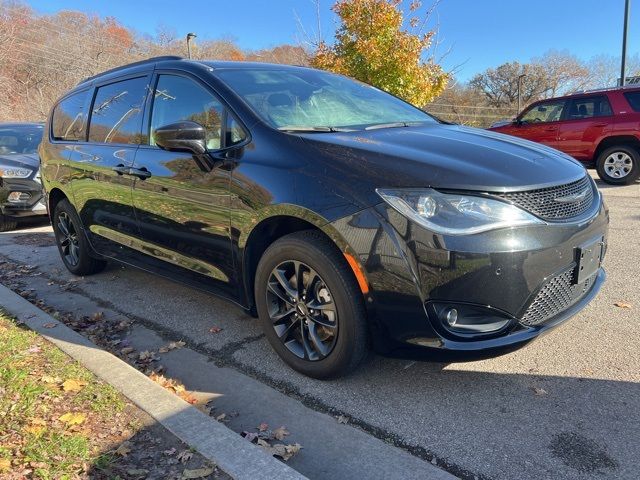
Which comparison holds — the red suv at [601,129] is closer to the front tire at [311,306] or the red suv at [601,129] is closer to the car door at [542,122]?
the car door at [542,122]

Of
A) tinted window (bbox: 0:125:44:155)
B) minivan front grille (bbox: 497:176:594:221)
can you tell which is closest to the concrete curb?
minivan front grille (bbox: 497:176:594:221)

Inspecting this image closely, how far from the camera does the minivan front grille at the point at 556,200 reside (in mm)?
2373

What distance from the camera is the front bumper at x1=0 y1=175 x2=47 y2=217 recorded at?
7.55m

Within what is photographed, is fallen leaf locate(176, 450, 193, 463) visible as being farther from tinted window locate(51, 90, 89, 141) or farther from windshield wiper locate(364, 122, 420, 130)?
tinted window locate(51, 90, 89, 141)

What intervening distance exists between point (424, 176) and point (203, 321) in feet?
7.46

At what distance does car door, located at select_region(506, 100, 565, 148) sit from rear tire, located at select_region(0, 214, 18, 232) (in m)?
9.47

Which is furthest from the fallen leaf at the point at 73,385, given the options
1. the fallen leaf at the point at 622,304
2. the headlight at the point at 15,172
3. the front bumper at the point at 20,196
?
the headlight at the point at 15,172

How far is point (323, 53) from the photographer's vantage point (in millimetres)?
11070

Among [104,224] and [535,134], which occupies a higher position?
[535,134]

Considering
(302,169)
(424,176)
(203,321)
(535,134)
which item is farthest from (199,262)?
(535,134)

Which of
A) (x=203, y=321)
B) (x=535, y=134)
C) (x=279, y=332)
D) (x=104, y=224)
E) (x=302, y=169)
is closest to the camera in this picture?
(x=302, y=169)

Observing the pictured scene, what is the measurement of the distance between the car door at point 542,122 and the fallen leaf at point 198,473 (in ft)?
32.0

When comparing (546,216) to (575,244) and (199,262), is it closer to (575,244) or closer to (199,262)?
(575,244)

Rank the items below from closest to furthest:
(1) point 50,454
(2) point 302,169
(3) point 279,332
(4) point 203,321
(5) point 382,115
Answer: (1) point 50,454
(2) point 302,169
(3) point 279,332
(5) point 382,115
(4) point 203,321
